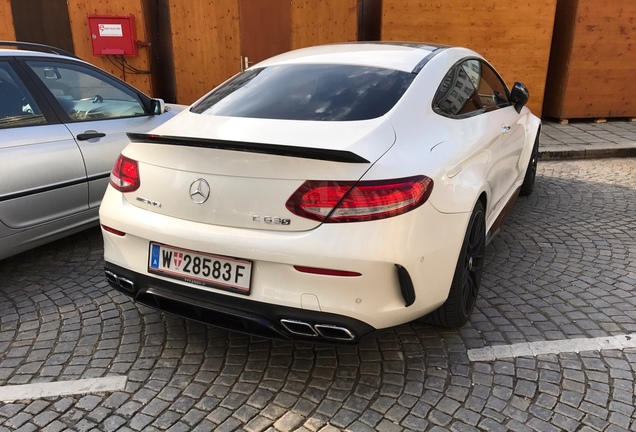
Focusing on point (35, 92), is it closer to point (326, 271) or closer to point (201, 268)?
point (201, 268)

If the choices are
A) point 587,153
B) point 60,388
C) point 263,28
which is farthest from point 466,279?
point 263,28

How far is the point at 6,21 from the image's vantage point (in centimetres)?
828

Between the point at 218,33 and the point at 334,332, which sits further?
the point at 218,33

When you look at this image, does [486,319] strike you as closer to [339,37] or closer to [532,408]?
[532,408]

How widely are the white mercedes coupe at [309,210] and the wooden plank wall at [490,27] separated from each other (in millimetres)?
6292

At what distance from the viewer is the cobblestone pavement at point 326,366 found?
2379 millimetres

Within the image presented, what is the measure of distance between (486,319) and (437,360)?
0.58 metres

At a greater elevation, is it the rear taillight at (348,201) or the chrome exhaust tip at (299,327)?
the rear taillight at (348,201)

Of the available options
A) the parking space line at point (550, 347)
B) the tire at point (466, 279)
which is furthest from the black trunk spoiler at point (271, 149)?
the parking space line at point (550, 347)

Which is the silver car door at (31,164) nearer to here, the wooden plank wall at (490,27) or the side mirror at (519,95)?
the side mirror at (519,95)

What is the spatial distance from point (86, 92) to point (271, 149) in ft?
8.81

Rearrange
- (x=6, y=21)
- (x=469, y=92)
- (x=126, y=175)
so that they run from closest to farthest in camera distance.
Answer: (x=126, y=175) < (x=469, y=92) < (x=6, y=21)

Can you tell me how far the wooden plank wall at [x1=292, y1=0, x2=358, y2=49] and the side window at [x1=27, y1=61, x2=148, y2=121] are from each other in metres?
4.83

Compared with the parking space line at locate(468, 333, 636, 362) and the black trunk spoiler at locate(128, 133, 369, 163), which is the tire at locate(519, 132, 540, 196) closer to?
the parking space line at locate(468, 333, 636, 362)
